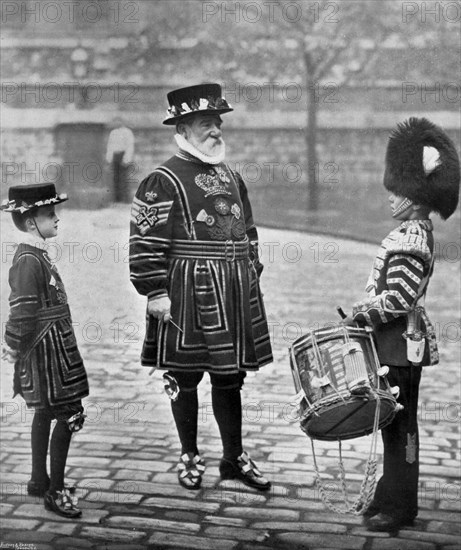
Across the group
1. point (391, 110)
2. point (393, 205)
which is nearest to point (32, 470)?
point (393, 205)

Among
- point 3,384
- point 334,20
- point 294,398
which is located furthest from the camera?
point 3,384

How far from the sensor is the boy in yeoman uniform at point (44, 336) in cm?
489

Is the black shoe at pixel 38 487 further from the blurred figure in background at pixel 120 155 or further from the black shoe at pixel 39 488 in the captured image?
the blurred figure in background at pixel 120 155

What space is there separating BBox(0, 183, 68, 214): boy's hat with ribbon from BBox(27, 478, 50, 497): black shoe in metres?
1.41

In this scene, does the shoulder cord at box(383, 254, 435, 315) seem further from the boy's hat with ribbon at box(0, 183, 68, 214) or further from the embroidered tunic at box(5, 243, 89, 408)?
the boy's hat with ribbon at box(0, 183, 68, 214)

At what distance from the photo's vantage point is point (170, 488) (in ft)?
17.0

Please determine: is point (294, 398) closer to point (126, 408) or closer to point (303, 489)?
point (303, 489)

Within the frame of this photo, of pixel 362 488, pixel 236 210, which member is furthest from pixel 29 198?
pixel 362 488

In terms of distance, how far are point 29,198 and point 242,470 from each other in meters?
1.79

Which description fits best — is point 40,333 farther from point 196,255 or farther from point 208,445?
point 208,445

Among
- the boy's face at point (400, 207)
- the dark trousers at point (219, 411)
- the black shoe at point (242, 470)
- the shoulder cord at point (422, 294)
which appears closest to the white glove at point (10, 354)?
the dark trousers at point (219, 411)

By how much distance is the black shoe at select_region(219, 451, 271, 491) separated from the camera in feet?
17.0

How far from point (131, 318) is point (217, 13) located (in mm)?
1649

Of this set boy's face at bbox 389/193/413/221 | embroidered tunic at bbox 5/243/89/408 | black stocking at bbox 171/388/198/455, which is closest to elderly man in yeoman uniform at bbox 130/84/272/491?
black stocking at bbox 171/388/198/455
